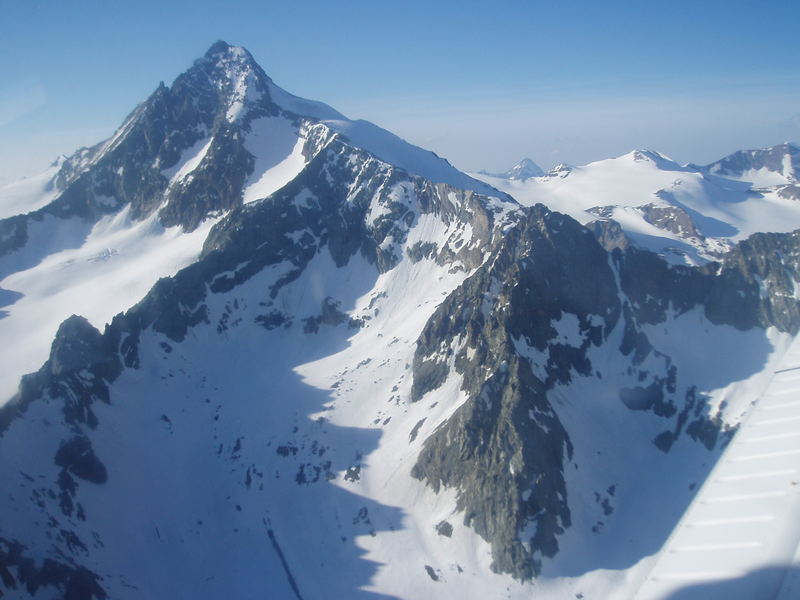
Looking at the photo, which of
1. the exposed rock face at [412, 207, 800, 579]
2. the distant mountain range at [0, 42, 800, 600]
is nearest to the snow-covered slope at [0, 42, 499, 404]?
the distant mountain range at [0, 42, 800, 600]

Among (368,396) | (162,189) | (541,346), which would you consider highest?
(162,189)

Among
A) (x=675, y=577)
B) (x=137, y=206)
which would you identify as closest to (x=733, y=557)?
(x=675, y=577)

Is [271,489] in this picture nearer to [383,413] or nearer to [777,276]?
[383,413]

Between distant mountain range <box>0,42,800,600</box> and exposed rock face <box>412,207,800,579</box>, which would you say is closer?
distant mountain range <box>0,42,800,600</box>

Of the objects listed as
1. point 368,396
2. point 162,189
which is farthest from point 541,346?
point 162,189

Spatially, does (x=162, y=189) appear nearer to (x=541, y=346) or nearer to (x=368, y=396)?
(x=368, y=396)

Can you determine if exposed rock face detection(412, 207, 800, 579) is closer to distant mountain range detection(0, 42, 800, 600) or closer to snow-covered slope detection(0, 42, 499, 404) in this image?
distant mountain range detection(0, 42, 800, 600)

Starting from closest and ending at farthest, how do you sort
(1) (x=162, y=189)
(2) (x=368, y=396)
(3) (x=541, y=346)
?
(3) (x=541, y=346) → (2) (x=368, y=396) → (1) (x=162, y=189)

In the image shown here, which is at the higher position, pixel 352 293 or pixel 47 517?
pixel 352 293

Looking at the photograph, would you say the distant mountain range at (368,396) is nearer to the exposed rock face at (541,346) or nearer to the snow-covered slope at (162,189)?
the exposed rock face at (541,346)
